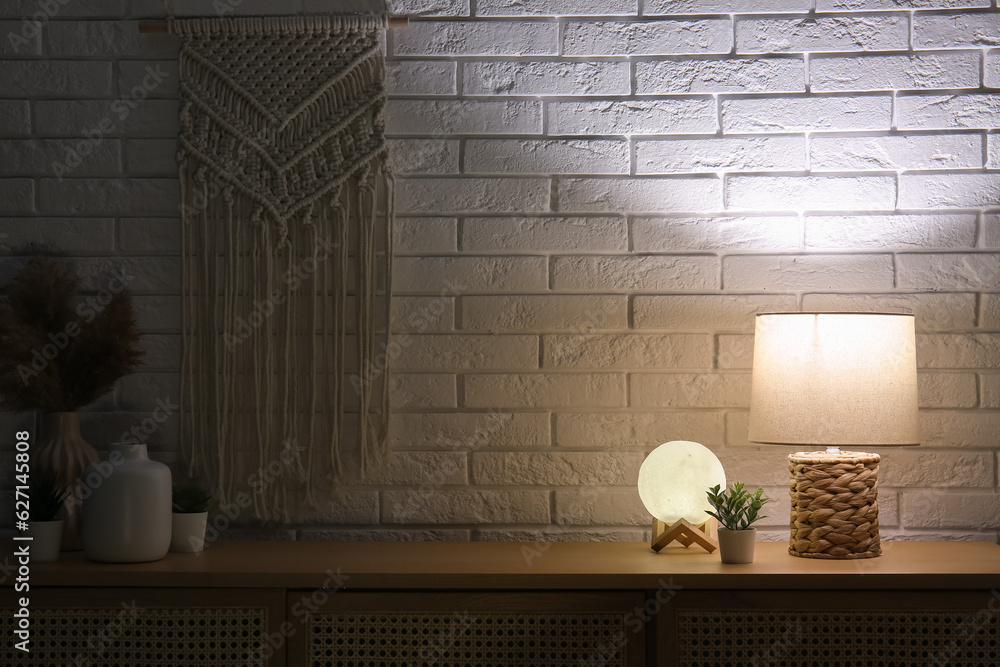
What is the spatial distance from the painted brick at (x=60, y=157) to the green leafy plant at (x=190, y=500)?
2.27 ft

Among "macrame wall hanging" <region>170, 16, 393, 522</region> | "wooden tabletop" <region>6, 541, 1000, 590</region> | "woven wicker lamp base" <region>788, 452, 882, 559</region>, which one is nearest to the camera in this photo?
"wooden tabletop" <region>6, 541, 1000, 590</region>

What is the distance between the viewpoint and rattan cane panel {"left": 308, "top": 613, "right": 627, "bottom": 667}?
132cm

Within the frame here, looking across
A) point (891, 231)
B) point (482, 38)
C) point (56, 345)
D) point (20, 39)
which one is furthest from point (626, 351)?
point (20, 39)

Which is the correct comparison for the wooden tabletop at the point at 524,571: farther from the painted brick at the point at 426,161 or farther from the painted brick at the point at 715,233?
the painted brick at the point at 426,161

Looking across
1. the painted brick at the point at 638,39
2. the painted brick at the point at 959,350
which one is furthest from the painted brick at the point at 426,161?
the painted brick at the point at 959,350

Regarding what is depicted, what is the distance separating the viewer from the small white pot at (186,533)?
150 cm

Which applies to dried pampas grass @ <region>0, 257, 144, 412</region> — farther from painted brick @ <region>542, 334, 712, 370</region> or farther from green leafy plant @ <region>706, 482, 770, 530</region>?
green leafy plant @ <region>706, 482, 770, 530</region>

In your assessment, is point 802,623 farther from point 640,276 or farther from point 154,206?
point 154,206

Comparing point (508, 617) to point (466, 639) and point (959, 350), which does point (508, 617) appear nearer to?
point (466, 639)

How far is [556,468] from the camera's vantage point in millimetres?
1695

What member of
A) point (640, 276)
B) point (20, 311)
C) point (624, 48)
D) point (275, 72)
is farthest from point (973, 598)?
point (20, 311)

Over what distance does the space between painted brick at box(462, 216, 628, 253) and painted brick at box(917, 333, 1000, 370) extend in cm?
67

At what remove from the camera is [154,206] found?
1696mm

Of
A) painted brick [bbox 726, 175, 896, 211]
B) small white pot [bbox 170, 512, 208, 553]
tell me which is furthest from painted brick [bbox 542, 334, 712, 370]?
small white pot [bbox 170, 512, 208, 553]
